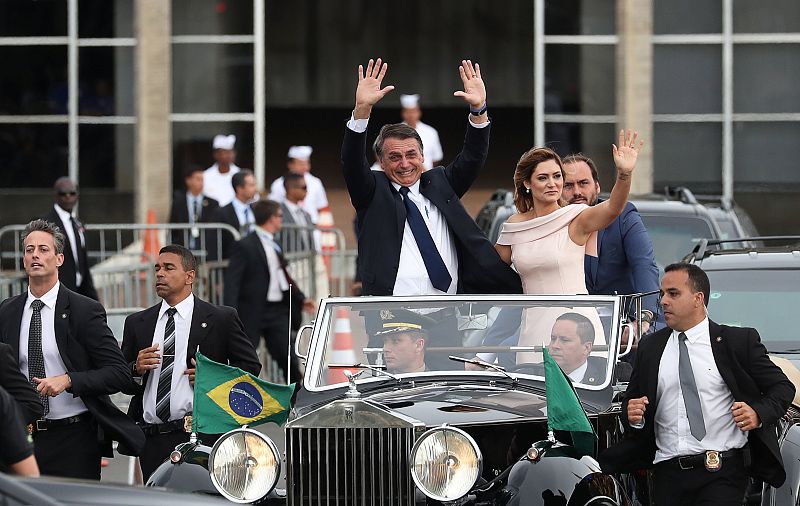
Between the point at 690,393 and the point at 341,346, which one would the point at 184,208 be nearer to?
the point at 341,346

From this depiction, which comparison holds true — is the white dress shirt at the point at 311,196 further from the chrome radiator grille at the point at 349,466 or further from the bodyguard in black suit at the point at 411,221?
the chrome radiator grille at the point at 349,466

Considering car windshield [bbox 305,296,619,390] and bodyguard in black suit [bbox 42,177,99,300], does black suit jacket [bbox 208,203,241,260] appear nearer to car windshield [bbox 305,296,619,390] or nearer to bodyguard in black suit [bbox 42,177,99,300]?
bodyguard in black suit [bbox 42,177,99,300]

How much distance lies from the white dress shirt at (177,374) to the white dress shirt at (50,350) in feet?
1.36

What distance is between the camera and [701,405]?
23.4ft

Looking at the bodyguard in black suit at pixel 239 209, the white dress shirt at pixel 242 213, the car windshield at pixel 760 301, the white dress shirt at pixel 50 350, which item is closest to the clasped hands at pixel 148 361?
the white dress shirt at pixel 50 350

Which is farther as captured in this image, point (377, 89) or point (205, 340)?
point (205, 340)

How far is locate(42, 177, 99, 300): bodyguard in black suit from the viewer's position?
48.6 ft

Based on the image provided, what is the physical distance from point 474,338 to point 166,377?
184cm

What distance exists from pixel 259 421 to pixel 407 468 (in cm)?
120

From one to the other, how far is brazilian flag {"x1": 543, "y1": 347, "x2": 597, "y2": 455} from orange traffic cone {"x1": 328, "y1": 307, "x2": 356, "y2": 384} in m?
1.18

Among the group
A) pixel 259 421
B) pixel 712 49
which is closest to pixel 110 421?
pixel 259 421

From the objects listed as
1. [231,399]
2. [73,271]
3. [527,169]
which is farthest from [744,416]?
[73,271]

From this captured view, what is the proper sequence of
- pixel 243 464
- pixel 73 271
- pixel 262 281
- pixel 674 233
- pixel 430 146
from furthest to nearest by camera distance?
pixel 430 146
pixel 73 271
pixel 262 281
pixel 674 233
pixel 243 464

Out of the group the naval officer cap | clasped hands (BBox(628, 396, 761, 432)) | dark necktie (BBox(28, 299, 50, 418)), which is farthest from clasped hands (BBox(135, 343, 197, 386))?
clasped hands (BBox(628, 396, 761, 432))
